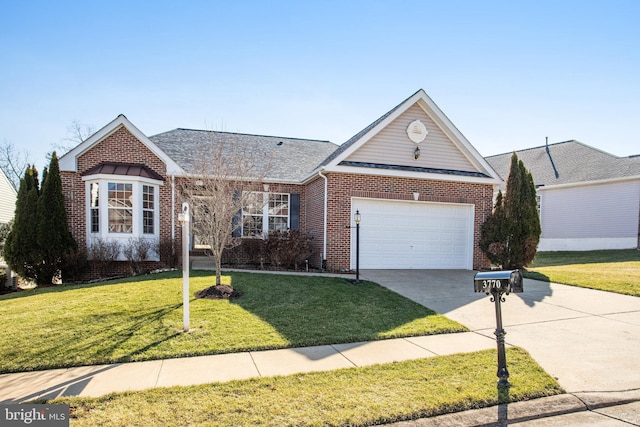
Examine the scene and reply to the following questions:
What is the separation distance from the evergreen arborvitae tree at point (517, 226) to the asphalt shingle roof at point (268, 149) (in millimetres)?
7247

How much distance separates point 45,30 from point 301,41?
275 inches

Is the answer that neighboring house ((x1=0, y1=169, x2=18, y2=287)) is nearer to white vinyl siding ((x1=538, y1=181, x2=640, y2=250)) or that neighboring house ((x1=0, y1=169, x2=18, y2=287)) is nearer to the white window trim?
the white window trim

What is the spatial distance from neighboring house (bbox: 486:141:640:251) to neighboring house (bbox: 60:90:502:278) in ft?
34.4

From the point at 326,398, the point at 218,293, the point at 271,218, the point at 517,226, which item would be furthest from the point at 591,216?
the point at 326,398

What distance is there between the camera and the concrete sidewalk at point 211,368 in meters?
3.85

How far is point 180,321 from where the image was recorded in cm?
610

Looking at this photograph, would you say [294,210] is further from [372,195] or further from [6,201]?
[6,201]

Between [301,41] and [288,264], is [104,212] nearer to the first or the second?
[288,264]

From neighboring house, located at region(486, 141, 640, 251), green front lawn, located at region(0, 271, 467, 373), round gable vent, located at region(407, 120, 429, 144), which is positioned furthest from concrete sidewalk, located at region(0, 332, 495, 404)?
neighboring house, located at region(486, 141, 640, 251)

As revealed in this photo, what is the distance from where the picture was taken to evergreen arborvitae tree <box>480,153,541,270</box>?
12.0 meters

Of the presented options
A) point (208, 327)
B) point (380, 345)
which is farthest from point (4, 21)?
point (380, 345)

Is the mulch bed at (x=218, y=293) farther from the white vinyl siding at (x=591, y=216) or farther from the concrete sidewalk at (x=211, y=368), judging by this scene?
the white vinyl siding at (x=591, y=216)

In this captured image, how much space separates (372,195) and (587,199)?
1603 cm

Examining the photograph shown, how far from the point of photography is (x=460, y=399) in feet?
12.0
